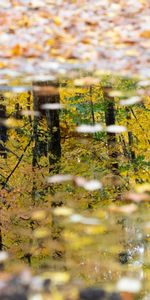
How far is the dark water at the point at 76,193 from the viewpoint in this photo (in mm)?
5410

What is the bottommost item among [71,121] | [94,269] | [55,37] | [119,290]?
[94,269]

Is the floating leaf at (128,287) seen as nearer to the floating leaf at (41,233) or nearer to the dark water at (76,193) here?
the dark water at (76,193)

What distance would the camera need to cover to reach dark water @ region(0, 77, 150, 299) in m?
5.41

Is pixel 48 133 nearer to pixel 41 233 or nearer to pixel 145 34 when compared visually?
pixel 41 233

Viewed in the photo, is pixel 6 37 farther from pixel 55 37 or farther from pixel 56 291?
pixel 56 291

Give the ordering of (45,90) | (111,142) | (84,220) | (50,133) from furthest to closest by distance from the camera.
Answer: (111,142), (50,133), (45,90), (84,220)

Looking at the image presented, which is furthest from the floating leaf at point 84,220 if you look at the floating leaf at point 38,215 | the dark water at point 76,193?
the floating leaf at point 38,215

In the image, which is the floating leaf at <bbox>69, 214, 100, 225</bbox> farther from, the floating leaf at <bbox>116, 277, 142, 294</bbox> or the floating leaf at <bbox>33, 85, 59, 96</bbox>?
the floating leaf at <bbox>33, 85, 59, 96</bbox>

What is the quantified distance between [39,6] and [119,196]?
3850 mm

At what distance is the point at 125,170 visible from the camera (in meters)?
9.89

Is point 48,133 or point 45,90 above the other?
point 45,90

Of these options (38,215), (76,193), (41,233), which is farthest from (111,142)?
(41,233)

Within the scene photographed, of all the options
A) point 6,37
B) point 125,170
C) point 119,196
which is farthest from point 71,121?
point 6,37

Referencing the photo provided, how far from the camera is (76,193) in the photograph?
817cm
